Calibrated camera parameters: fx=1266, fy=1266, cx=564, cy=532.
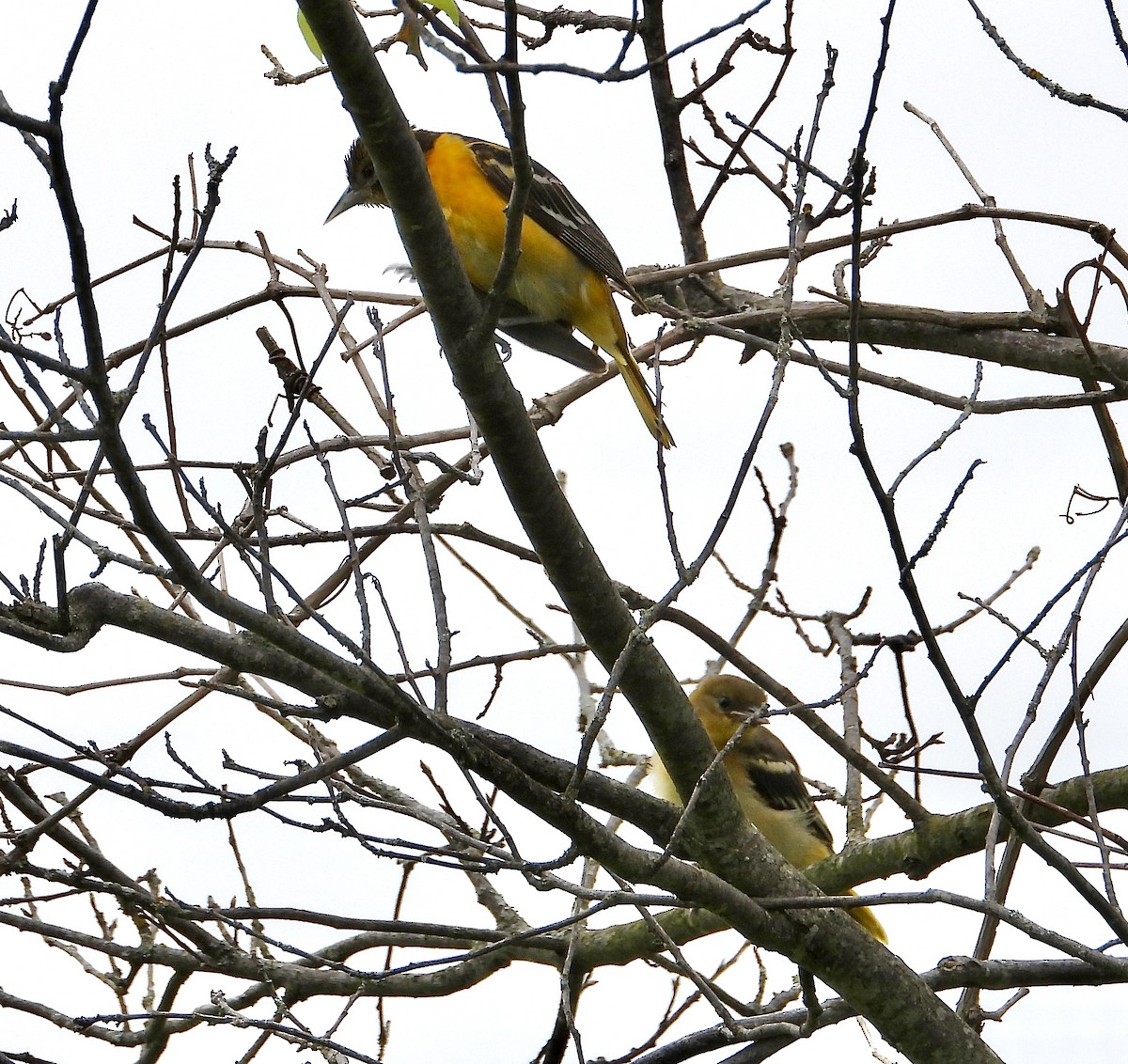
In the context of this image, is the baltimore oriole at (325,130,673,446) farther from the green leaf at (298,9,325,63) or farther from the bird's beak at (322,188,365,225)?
the green leaf at (298,9,325,63)

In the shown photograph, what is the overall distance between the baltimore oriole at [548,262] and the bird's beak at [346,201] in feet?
1.36

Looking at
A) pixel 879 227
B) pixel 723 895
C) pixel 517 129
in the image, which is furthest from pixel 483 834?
pixel 879 227

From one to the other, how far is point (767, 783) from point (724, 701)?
0.40 meters

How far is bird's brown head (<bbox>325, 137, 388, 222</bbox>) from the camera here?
184 inches

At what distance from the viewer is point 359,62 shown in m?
1.86

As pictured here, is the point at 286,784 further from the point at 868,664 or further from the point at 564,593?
the point at 868,664

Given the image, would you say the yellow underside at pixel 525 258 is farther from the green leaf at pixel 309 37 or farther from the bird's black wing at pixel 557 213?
the green leaf at pixel 309 37

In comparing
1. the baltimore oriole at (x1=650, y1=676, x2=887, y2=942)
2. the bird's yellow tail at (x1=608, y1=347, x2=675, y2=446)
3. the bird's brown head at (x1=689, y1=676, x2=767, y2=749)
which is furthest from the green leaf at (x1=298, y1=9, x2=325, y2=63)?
the bird's brown head at (x1=689, y1=676, x2=767, y2=749)

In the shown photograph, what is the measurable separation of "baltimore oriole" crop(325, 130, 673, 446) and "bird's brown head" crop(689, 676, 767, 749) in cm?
172

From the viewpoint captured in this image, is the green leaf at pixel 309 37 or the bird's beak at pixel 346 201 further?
the bird's beak at pixel 346 201

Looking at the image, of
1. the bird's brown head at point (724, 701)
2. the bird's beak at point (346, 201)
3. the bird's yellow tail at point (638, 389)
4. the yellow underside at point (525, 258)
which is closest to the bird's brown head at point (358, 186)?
the bird's beak at point (346, 201)

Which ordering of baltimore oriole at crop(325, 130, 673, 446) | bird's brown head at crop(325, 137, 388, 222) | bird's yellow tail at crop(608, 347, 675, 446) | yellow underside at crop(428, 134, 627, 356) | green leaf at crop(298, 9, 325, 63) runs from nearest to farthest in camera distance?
green leaf at crop(298, 9, 325, 63) → yellow underside at crop(428, 134, 627, 356) → baltimore oriole at crop(325, 130, 673, 446) → bird's yellow tail at crop(608, 347, 675, 446) → bird's brown head at crop(325, 137, 388, 222)

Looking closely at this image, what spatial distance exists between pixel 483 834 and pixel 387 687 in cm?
100

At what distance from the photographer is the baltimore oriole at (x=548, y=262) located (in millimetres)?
4066
